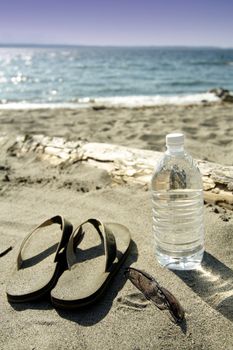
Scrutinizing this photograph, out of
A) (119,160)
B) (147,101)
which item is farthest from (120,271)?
(147,101)

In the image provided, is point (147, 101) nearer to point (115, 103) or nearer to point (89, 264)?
point (115, 103)

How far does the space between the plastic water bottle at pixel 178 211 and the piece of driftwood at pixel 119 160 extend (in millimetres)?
464

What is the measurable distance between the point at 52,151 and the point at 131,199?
158 centimetres

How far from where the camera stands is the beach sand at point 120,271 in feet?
5.55

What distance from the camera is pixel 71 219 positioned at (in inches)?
115


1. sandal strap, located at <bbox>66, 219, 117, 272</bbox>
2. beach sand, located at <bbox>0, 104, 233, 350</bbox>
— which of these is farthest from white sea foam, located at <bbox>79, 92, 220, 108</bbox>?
sandal strap, located at <bbox>66, 219, 117, 272</bbox>

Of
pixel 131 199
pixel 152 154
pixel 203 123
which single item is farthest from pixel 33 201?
pixel 203 123

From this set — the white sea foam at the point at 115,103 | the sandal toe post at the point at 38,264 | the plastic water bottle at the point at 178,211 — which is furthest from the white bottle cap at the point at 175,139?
the white sea foam at the point at 115,103

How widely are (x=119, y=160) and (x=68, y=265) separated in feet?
5.12

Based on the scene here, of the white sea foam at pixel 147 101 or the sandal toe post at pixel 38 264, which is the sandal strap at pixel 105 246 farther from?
the white sea foam at pixel 147 101

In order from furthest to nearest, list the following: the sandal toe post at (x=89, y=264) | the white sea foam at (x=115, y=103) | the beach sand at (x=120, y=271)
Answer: the white sea foam at (x=115, y=103), the sandal toe post at (x=89, y=264), the beach sand at (x=120, y=271)

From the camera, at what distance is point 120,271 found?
2.17 metres

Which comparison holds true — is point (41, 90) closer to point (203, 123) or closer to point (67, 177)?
point (203, 123)

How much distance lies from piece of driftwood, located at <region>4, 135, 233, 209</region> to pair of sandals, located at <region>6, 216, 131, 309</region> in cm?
74
